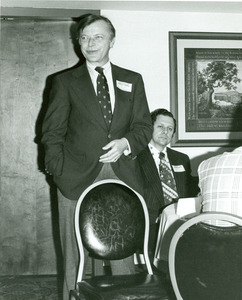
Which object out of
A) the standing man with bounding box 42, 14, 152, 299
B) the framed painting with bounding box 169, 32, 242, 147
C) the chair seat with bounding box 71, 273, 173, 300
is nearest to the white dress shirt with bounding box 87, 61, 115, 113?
the standing man with bounding box 42, 14, 152, 299

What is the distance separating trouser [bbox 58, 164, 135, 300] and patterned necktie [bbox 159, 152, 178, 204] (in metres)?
1.02

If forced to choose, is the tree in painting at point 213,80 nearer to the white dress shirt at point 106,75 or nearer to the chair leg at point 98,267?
the white dress shirt at point 106,75

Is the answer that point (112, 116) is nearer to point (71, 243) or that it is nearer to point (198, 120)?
point (71, 243)

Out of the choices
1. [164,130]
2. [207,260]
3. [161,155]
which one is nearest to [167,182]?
[161,155]

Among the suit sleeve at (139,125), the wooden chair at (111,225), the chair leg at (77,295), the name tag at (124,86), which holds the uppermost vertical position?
the name tag at (124,86)

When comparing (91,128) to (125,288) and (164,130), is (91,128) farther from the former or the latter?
(164,130)

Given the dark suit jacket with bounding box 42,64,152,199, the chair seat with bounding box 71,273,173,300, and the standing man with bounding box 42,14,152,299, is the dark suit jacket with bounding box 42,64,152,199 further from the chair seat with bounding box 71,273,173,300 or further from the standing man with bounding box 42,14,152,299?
the chair seat with bounding box 71,273,173,300

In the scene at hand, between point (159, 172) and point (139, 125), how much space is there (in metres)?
0.99

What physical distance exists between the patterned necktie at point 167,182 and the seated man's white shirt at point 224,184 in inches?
63.2

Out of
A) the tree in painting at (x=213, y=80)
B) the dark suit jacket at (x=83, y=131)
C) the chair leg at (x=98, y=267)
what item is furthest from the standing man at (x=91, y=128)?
the tree in painting at (x=213, y=80)

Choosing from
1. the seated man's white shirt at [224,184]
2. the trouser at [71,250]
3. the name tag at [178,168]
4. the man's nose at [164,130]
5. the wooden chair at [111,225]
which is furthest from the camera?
the man's nose at [164,130]

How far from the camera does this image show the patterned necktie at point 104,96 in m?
2.60

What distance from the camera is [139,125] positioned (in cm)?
263

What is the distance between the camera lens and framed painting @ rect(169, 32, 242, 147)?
13.9 feet
